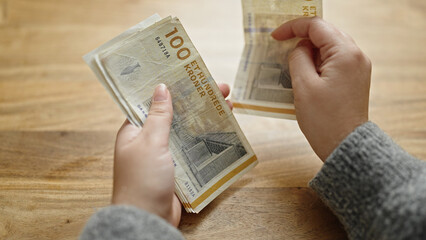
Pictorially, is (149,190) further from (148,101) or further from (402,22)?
(402,22)

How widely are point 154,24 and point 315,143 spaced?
12.8 inches

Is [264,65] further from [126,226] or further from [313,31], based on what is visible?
[126,226]

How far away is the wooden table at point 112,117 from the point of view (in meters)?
0.60

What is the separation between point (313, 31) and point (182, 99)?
0.25 meters

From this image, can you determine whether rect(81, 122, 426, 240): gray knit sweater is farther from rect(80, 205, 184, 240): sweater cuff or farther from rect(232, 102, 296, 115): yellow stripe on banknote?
rect(232, 102, 296, 115): yellow stripe on banknote

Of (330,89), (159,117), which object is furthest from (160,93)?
(330,89)

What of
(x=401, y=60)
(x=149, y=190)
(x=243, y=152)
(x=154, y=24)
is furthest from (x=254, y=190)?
(x=401, y=60)

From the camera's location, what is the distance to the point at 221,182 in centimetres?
62

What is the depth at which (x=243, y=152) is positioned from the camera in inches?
25.1

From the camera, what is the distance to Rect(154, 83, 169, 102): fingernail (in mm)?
581

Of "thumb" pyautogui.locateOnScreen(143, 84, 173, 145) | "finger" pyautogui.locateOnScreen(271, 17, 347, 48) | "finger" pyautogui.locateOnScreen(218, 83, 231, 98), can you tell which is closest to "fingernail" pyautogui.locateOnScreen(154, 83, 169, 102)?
"thumb" pyautogui.locateOnScreen(143, 84, 173, 145)

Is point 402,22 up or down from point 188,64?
down

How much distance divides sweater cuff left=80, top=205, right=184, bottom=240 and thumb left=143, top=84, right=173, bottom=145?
0.38 ft

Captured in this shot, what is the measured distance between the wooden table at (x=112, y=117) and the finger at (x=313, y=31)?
0.16 meters
